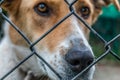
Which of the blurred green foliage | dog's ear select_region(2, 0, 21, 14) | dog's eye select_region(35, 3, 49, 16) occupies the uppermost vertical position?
dog's ear select_region(2, 0, 21, 14)

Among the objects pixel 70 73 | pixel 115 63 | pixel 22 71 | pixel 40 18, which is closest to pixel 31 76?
pixel 22 71

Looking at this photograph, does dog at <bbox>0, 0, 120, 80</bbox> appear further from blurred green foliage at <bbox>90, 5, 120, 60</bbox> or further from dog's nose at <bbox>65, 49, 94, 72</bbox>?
blurred green foliage at <bbox>90, 5, 120, 60</bbox>

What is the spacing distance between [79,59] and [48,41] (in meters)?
0.59

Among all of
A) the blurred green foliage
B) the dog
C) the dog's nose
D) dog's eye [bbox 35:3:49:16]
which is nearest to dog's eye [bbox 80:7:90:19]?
the dog

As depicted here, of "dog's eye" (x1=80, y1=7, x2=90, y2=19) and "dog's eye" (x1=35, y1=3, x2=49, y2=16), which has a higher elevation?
"dog's eye" (x1=35, y1=3, x2=49, y2=16)

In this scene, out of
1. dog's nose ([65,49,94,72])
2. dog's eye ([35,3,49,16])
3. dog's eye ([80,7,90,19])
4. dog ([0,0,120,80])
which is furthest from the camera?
dog's eye ([80,7,90,19])

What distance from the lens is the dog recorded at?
11.1 feet

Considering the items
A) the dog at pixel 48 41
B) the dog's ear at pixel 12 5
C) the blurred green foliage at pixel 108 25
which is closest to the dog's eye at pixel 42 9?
the dog at pixel 48 41

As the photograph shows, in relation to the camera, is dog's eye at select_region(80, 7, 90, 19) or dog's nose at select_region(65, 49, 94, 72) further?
dog's eye at select_region(80, 7, 90, 19)

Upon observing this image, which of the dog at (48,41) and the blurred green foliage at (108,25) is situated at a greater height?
the dog at (48,41)

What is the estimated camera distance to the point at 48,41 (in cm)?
381

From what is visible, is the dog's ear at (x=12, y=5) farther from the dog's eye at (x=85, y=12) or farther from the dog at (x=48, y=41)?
the dog's eye at (x=85, y=12)

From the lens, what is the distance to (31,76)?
13.1 ft

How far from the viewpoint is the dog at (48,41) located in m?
3.39
